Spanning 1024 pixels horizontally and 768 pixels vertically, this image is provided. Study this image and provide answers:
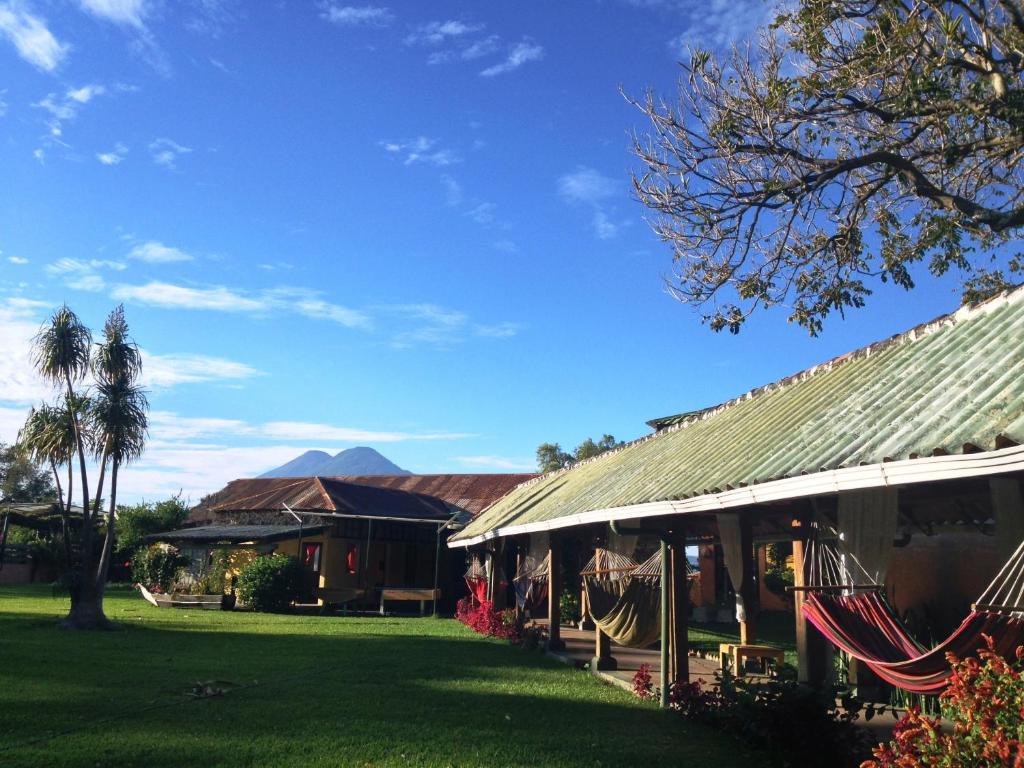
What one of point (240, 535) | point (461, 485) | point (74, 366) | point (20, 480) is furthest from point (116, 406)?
point (20, 480)

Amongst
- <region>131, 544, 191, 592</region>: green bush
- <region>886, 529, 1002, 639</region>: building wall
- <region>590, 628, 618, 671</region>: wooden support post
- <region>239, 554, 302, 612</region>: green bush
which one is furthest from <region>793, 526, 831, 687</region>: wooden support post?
<region>131, 544, 191, 592</region>: green bush

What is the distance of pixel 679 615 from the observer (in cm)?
934

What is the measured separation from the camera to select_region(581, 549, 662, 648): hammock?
Result: 10383 millimetres

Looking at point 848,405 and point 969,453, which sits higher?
→ point 848,405

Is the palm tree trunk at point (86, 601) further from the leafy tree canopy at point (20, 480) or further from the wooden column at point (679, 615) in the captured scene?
the leafy tree canopy at point (20, 480)

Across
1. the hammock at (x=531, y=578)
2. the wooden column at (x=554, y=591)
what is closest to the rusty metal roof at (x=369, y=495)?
the hammock at (x=531, y=578)

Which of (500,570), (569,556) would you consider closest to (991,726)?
(500,570)

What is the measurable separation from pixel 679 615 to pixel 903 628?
404cm

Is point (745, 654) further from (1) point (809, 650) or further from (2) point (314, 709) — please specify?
(2) point (314, 709)

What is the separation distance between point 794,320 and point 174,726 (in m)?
10.8

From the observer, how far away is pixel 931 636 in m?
10.2

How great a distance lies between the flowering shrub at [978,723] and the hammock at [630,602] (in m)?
6.05

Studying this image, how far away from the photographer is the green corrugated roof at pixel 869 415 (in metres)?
5.02

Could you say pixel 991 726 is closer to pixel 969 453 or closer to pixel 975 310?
pixel 969 453
